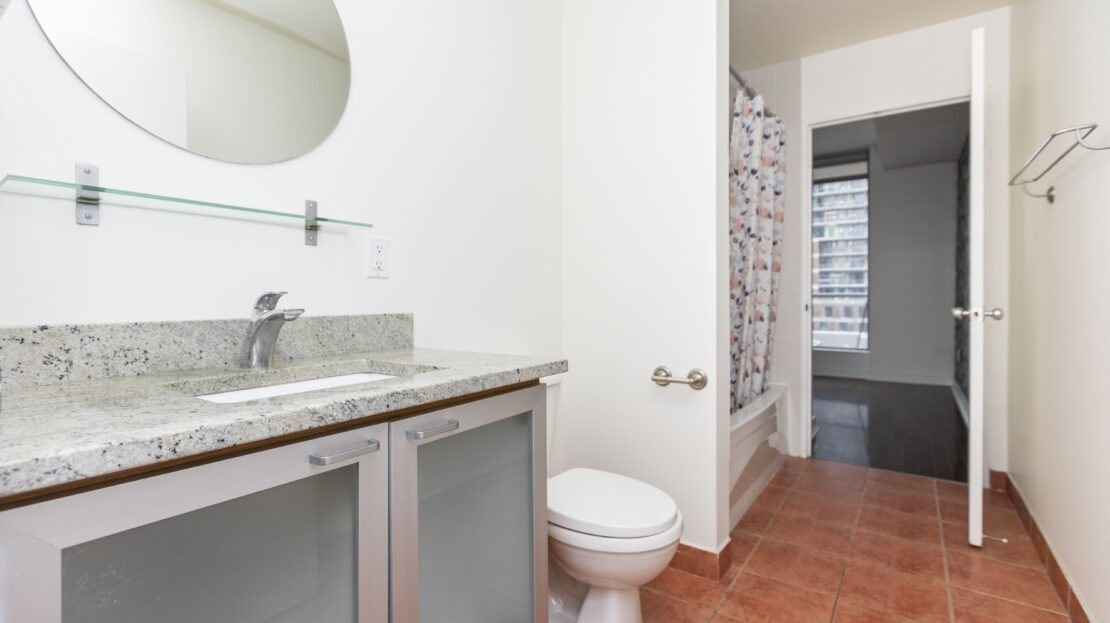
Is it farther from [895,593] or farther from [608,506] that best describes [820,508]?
[608,506]

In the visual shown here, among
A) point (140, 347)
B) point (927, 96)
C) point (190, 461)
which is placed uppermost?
point (927, 96)

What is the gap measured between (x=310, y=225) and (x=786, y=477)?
2818 mm

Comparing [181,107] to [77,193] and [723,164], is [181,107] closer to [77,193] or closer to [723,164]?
[77,193]

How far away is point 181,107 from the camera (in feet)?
3.51

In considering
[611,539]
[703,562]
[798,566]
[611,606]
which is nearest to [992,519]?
[798,566]

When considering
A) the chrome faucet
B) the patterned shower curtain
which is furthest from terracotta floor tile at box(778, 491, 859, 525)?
the chrome faucet

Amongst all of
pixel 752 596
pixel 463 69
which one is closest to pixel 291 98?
pixel 463 69

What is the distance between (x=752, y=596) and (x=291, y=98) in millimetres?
2084

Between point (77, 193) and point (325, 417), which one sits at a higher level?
point (77, 193)

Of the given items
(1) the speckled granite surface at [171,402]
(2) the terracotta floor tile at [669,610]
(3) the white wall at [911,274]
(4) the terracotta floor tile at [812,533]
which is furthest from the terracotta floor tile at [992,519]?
(3) the white wall at [911,274]

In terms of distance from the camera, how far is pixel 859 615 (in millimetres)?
1670

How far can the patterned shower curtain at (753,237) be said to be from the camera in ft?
8.57

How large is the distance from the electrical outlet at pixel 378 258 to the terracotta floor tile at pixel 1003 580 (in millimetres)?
2242

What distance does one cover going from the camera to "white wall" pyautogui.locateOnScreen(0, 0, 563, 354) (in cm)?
90
